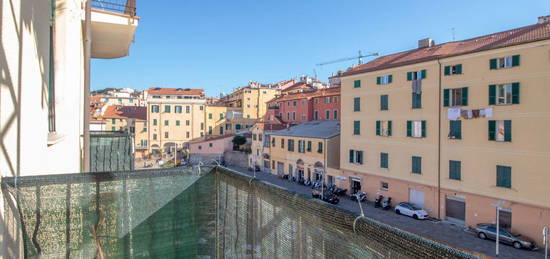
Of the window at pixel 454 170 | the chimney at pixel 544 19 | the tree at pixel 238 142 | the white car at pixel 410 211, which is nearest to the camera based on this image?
the chimney at pixel 544 19

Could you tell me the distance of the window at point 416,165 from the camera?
72.1 feet

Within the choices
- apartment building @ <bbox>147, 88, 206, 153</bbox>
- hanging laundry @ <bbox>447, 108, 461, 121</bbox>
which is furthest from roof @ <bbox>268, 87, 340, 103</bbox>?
hanging laundry @ <bbox>447, 108, 461, 121</bbox>

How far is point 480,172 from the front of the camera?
737 inches

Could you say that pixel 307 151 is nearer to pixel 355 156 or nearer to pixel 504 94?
pixel 355 156

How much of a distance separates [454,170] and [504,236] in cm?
443

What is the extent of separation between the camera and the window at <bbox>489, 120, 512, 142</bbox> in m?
17.5

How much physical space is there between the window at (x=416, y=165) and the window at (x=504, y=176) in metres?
4.78

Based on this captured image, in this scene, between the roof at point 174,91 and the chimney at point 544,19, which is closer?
the chimney at point 544,19

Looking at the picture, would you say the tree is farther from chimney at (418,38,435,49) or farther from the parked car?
the parked car

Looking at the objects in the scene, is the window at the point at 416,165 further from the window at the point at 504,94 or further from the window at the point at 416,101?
the window at the point at 504,94

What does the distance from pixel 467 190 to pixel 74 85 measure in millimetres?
20693

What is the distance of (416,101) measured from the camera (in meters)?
22.3

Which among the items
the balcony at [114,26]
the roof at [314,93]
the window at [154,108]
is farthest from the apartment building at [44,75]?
the window at [154,108]

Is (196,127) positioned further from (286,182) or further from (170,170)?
(170,170)
